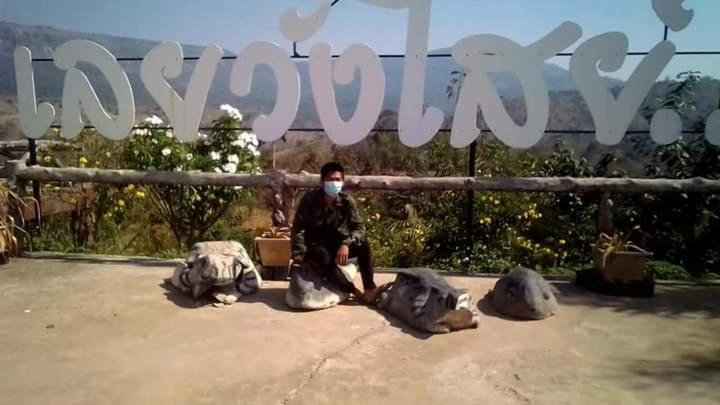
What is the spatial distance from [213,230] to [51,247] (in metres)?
1.72

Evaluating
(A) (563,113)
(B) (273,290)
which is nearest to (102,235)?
(B) (273,290)

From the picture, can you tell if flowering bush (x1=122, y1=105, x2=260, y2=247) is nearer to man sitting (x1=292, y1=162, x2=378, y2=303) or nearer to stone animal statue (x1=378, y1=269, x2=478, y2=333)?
man sitting (x1=292, y1=162, x2=378, y2=303)

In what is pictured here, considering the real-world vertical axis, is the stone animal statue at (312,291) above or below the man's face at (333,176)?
below

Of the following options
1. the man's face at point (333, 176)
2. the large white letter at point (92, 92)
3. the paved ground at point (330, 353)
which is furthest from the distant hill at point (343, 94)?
the paved ground at point (330, 353)

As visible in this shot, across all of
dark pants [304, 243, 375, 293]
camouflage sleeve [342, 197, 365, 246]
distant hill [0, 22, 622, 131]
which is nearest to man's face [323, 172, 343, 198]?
camouflage sleeve [342, 197, 365, 246]

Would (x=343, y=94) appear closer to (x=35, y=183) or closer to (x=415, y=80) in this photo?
(x=415, y=80)

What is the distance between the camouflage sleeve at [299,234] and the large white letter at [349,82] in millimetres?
1043

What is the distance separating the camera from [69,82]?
5301mm

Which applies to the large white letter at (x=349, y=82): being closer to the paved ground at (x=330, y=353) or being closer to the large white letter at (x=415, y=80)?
the large white letter at (x=415, y=80)

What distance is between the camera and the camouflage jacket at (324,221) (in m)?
4.20

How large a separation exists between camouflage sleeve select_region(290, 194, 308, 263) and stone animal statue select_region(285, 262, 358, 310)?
106 mm

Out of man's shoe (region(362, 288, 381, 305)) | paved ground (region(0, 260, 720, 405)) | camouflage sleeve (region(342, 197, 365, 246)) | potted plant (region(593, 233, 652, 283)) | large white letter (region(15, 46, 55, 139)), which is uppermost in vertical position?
large white letter (region(15, 46, 55, 139))

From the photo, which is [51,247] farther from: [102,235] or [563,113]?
[563,113]

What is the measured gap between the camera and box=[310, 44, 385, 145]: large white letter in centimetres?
492
